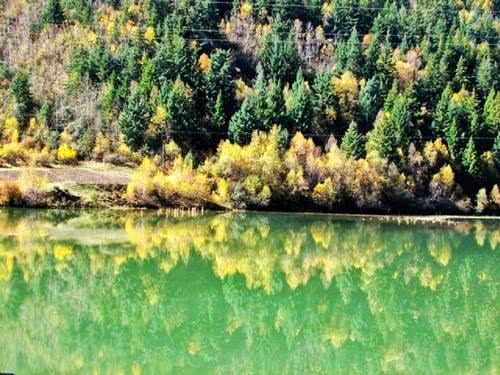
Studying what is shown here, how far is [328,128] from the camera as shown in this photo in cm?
9912

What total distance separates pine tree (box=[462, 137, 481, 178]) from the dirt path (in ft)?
159

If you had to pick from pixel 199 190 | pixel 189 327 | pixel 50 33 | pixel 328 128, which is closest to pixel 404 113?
pixel 328 128

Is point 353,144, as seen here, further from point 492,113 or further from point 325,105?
point 492,113

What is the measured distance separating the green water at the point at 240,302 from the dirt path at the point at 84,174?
20919 mm

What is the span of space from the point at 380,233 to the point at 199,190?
86.0 feet

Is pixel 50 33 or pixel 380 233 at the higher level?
pixel 50 33

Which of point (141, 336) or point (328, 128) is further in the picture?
point (328, 128)

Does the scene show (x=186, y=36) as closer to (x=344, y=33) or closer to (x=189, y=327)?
(x=344, y=33)

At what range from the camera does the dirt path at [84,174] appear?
269 feet

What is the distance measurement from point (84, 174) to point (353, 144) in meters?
37.0

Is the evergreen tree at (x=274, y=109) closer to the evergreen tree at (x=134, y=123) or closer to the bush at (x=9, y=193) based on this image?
the evergreen tree at (x=134, y=123)

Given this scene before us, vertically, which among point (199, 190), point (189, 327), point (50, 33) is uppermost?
point (50, 33)

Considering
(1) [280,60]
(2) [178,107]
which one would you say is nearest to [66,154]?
(2) [178,107]

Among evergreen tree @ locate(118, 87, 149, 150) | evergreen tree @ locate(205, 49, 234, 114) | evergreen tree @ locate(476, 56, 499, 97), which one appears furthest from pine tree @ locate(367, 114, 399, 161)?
evergreen tree @ locate(118, 87, 149, 150)
